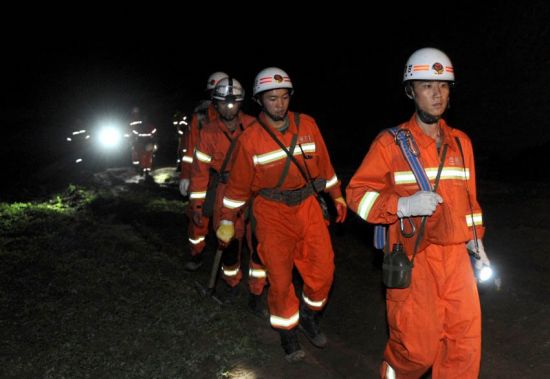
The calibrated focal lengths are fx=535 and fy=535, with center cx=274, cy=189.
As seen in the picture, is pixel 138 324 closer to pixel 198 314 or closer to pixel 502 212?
pixel 198 314

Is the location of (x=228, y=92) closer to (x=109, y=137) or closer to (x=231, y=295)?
(x=231, y=295)

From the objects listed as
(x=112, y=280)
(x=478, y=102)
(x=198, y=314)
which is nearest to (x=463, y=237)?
(x=198, y=314)

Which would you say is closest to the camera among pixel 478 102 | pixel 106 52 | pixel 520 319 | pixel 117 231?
pixel 520 319

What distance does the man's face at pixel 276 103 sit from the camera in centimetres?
442

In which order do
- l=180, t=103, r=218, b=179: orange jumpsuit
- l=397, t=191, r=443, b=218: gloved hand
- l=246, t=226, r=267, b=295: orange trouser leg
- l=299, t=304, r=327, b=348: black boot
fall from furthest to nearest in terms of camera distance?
l=180, t=103, r=218, b=179: orange jumpsuit → l=246, t=226, r=267, b=295: orange trouser leg → l=299, t=304, r=327, b=348: black boot → l=397, t=191, r=443, b=218: gloved hand

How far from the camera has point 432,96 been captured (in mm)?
3361

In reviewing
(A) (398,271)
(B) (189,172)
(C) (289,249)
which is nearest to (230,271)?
(B) (189,172)

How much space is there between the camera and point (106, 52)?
3725cm

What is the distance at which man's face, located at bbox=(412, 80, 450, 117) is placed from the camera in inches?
131

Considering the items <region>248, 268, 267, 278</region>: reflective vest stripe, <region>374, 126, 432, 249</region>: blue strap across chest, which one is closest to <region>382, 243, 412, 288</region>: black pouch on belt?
<region>374, 126, 432, 249</region>: blue strap across chest

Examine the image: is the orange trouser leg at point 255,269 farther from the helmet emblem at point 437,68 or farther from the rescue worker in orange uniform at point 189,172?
the helmet emblem at point 437,68

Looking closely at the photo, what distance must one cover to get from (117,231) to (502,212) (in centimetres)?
572

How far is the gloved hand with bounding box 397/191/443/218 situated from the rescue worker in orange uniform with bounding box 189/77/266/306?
8.70 feet

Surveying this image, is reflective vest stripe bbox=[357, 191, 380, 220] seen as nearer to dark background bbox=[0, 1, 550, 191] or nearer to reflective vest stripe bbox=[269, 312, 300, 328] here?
reflective vest stripe bbox=[269, 312, 300, 328]
